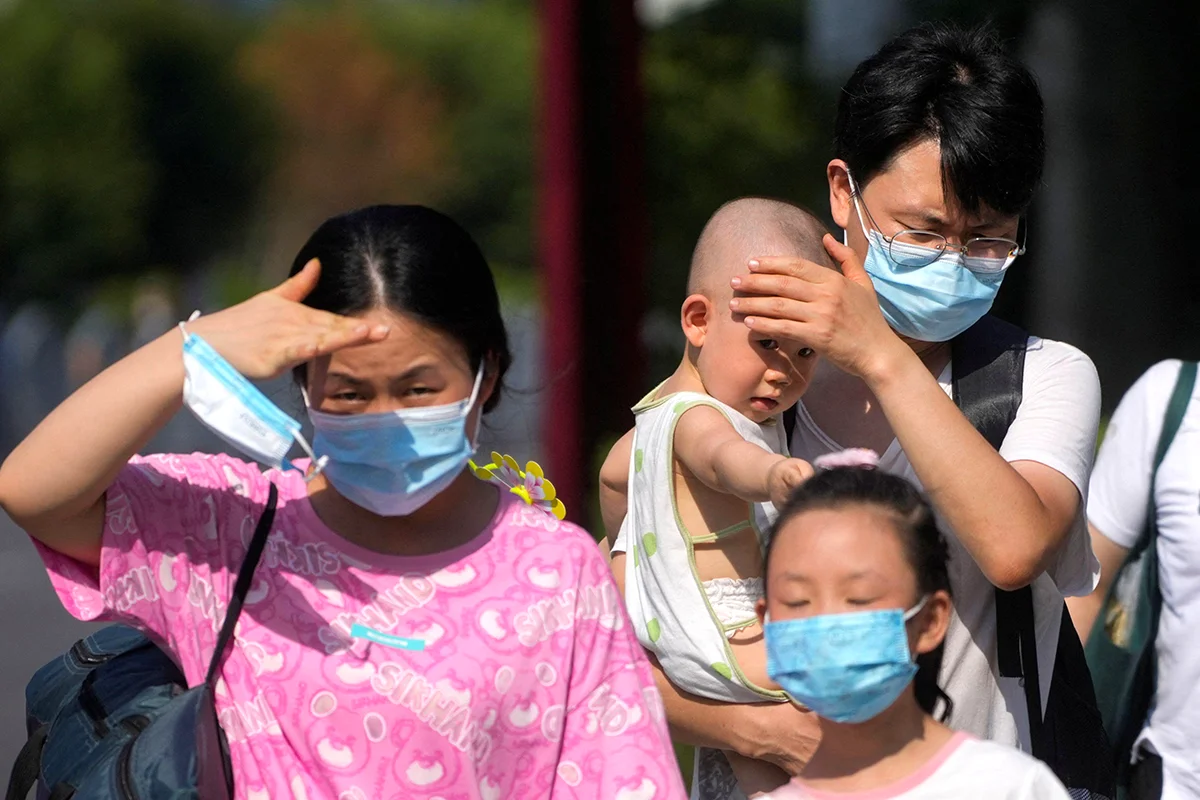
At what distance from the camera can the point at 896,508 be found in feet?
7.72

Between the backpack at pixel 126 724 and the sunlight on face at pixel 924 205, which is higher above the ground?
the sunlight on face at pixel 924 205

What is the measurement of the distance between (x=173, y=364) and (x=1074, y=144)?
672cm

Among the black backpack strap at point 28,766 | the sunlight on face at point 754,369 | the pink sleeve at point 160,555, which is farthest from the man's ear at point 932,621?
the black backpack strap at point 28,766

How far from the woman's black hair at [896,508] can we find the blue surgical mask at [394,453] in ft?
1.63

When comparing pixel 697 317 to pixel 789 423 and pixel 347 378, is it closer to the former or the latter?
pixel 789 423

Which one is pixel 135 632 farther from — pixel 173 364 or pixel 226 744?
pixel 173 364

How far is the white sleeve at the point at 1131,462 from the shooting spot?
10.7 feet

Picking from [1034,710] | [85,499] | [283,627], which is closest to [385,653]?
[283,627]

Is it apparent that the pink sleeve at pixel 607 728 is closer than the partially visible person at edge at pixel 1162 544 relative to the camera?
Yes

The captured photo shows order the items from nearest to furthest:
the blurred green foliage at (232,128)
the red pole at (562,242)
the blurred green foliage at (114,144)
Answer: the red pole at (562,242) < the blurred green foliage at (232,128) < the blurred green foliage at (114,144)

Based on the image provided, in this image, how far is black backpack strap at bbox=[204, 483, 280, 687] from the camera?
2.28m

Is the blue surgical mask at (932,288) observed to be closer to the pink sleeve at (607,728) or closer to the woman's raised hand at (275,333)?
the pink sleeve at (607,728)

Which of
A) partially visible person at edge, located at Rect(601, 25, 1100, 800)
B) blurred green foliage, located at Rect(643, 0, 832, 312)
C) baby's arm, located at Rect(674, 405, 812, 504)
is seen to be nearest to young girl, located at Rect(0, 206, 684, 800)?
baby's arm, located at Rect(674, 405, 812, 504)

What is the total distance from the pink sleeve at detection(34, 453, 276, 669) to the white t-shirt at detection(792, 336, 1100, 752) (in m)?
1.10
